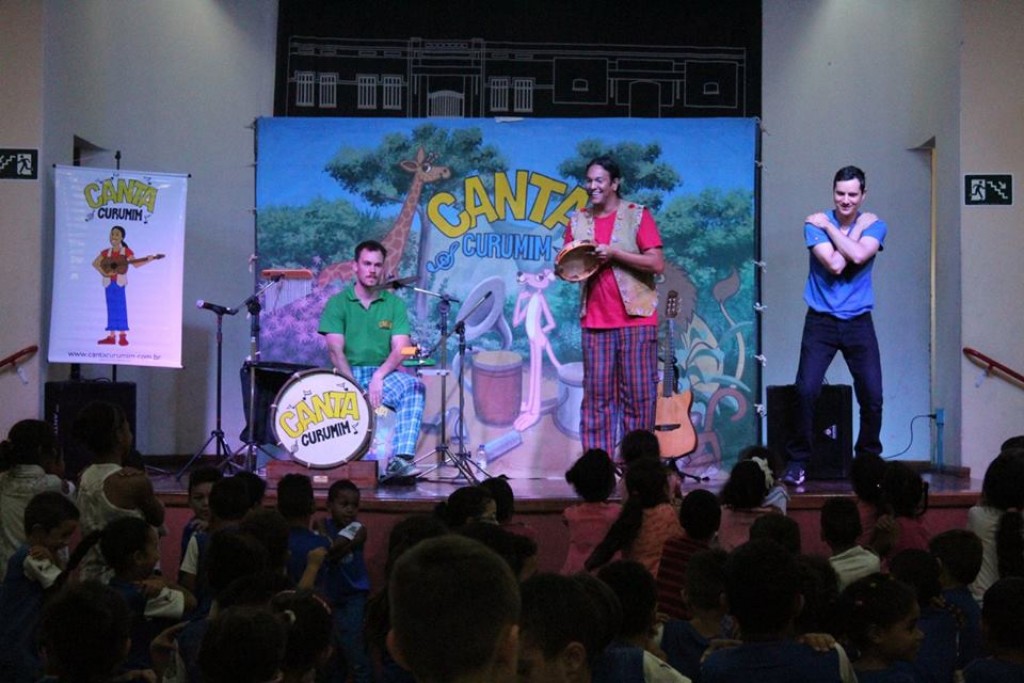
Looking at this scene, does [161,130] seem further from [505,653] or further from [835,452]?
[505,653]

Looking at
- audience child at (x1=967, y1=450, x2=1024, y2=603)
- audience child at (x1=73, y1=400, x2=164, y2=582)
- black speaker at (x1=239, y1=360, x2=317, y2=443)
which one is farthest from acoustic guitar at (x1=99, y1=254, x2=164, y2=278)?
audience child at (x1=967, y1=450, x2=1024, y2=603)

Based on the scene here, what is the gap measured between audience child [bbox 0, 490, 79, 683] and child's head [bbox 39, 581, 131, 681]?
1204 mm

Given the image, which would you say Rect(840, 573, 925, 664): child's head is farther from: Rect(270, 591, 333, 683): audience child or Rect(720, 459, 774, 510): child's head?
Rect(720, 459, 774, 510): child's head

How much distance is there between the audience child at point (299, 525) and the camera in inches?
206

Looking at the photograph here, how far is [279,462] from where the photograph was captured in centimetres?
870

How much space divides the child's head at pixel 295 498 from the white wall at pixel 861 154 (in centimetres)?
642

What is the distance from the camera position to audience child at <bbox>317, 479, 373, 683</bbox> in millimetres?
5500

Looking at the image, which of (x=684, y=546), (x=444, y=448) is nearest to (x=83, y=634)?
(x=684, y=546)

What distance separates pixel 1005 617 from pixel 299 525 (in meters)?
2.79

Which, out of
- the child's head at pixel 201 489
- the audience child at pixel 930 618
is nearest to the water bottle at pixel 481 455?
the child's head at pixel 201 489

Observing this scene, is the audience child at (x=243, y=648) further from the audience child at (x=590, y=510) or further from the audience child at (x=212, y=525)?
the audience child at (x=590, y=510)

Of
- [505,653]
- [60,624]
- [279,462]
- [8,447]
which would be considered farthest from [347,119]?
[505,653]

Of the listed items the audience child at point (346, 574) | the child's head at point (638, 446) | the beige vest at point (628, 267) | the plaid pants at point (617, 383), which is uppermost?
the beige vest at point (628, 267)

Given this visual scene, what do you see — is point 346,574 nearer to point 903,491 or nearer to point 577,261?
point 903,491
